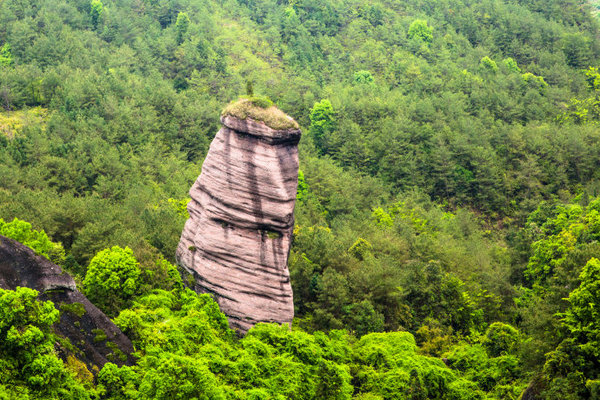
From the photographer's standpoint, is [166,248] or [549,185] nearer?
[166,248]

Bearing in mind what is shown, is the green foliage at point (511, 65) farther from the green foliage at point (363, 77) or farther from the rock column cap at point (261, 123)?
the rock column cap at point (261, 123)

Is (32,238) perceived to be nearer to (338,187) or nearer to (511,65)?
(338,187)

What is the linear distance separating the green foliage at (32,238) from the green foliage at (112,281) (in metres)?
5.60

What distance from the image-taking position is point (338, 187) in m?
95.4

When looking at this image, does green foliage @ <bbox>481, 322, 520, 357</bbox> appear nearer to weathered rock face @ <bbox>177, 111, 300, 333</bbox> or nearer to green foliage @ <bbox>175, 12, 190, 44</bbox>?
weathered rock face @ <bbox>177, 111, 300, 333</bbox>

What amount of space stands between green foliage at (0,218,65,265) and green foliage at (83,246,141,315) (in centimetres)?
560

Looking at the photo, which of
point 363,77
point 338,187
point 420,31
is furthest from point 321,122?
point 420,31

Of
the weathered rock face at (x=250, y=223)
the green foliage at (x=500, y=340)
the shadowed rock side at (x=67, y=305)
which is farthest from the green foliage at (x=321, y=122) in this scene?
the shadowed rock side at (x=67, y=305)

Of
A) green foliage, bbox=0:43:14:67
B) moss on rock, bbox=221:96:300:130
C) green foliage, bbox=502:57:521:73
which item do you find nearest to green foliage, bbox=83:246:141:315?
moss on rock, bbox=221:96:300:130

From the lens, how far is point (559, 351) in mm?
38438

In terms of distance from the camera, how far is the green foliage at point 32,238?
51.0 m

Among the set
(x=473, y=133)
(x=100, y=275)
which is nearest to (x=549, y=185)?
(x=473, y=133)

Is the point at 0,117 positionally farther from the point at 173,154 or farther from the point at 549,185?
the point at 549,185

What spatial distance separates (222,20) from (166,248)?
361ft
